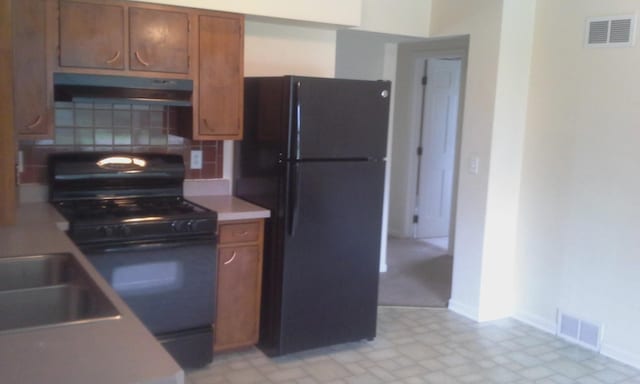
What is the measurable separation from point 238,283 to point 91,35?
156cm

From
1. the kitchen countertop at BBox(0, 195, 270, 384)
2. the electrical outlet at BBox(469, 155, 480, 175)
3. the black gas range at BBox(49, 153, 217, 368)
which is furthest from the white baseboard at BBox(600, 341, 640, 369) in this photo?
the kitchen countertop at BBox(0, 195, 270, 384)

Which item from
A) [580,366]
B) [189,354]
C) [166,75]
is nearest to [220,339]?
[189,354]

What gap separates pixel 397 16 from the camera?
173 inches

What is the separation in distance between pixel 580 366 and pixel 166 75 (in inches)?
118

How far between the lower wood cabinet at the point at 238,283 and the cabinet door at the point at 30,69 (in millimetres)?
1086

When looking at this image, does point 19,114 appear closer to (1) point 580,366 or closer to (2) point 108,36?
(2) point 108,36

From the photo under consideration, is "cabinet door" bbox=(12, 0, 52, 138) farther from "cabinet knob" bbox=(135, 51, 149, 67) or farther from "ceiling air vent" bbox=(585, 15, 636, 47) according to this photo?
"ceiling air vent" bbox=(585, 15, 636, 47)

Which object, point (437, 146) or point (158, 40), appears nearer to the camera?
point (158, 40)

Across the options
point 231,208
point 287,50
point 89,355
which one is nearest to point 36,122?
point 231,208

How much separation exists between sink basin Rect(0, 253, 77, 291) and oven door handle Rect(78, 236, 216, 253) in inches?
29.5

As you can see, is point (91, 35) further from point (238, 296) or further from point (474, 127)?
point (474, 127)

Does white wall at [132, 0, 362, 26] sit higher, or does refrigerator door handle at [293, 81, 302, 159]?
white wall at [132, 0, 362, 26]

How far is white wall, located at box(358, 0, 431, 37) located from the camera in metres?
4.27

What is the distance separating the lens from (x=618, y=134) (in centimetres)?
365
